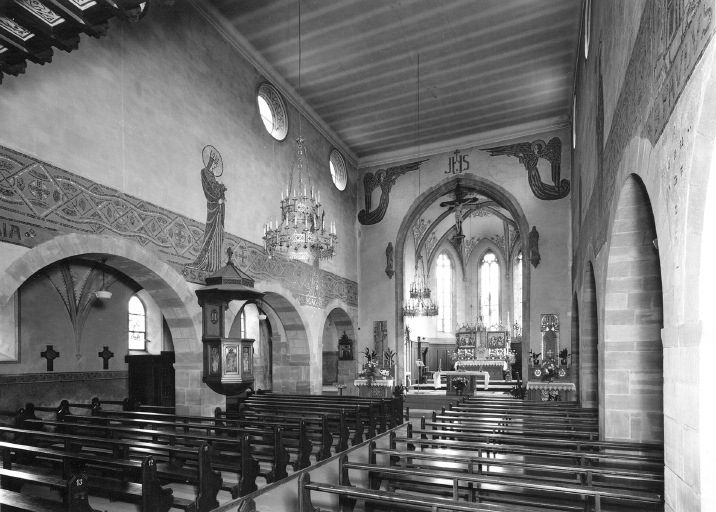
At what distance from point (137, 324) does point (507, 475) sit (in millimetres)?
11752

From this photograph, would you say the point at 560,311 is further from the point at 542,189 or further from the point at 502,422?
the point at 502,422

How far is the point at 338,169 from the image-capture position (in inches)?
737

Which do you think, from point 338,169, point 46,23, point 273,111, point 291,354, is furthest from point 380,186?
point 46,23

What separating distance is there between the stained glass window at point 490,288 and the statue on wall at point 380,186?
1152 cm

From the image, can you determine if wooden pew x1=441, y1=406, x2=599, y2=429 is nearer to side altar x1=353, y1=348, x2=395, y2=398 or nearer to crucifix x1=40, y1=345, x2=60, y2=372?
Result: side altar x1=353, y1=348, x2=395, y2=398

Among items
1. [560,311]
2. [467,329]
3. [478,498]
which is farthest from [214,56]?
[467,329]

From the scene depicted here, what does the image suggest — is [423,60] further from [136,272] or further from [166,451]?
[166,451]

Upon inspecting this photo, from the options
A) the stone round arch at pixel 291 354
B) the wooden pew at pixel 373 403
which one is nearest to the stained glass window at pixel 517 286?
the stone round arch at pixel 291 354

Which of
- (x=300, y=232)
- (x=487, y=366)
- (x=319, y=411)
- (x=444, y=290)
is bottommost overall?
(x=487, y=366)

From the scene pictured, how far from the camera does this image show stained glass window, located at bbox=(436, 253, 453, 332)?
28094mm

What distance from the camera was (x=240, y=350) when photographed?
1123 cm

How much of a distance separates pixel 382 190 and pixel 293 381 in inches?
290

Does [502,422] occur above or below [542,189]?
below

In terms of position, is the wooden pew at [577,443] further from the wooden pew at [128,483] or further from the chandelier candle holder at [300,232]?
the chandelier candle holder at [300,232]
